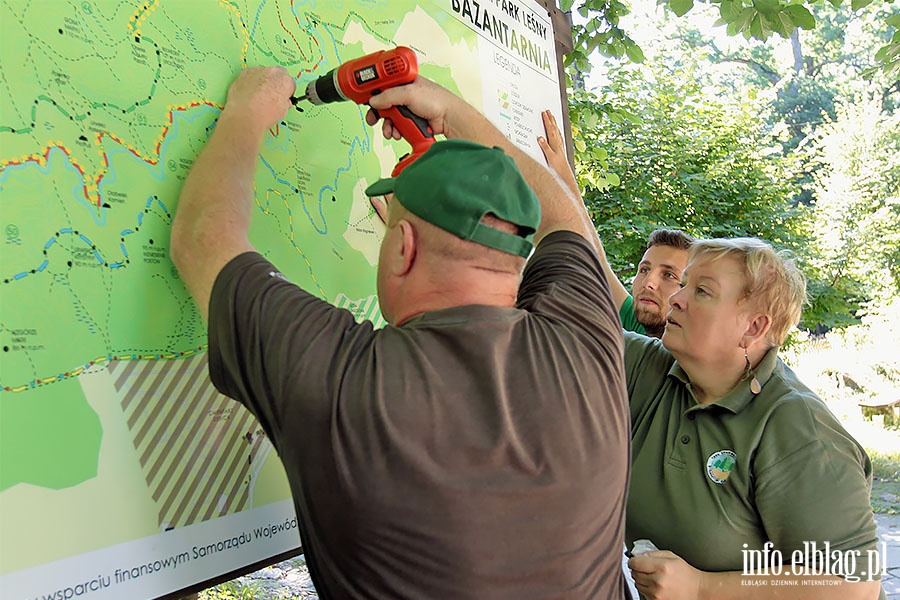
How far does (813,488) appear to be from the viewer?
5.78 feet

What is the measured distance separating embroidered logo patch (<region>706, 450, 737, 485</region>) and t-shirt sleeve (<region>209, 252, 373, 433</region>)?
114cm

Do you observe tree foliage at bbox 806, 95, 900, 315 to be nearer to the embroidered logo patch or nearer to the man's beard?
the man's beard

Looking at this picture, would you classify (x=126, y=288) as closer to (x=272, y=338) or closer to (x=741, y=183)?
(x=272, y=338)

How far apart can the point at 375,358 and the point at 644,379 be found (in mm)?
1326

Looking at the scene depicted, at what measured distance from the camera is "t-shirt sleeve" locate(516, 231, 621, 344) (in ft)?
4.56

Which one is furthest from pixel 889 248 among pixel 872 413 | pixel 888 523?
pixel 888 523

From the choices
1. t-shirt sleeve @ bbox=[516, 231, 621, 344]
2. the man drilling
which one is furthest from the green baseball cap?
t-shirt sleeve @ bbox=[516, 231, 621, 344]

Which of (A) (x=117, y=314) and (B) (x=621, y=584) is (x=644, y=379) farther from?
(A) (x=117, y=314)

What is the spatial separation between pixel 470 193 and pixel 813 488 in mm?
1165

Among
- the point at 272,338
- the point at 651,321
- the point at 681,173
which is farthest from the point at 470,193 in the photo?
the point at 681,173

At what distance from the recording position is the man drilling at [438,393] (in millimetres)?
1133

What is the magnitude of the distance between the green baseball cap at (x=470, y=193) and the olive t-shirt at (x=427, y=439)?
0.14 m

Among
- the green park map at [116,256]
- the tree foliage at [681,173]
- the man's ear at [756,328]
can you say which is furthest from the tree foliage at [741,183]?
the green park map at [116,256]

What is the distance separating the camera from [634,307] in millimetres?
2857
